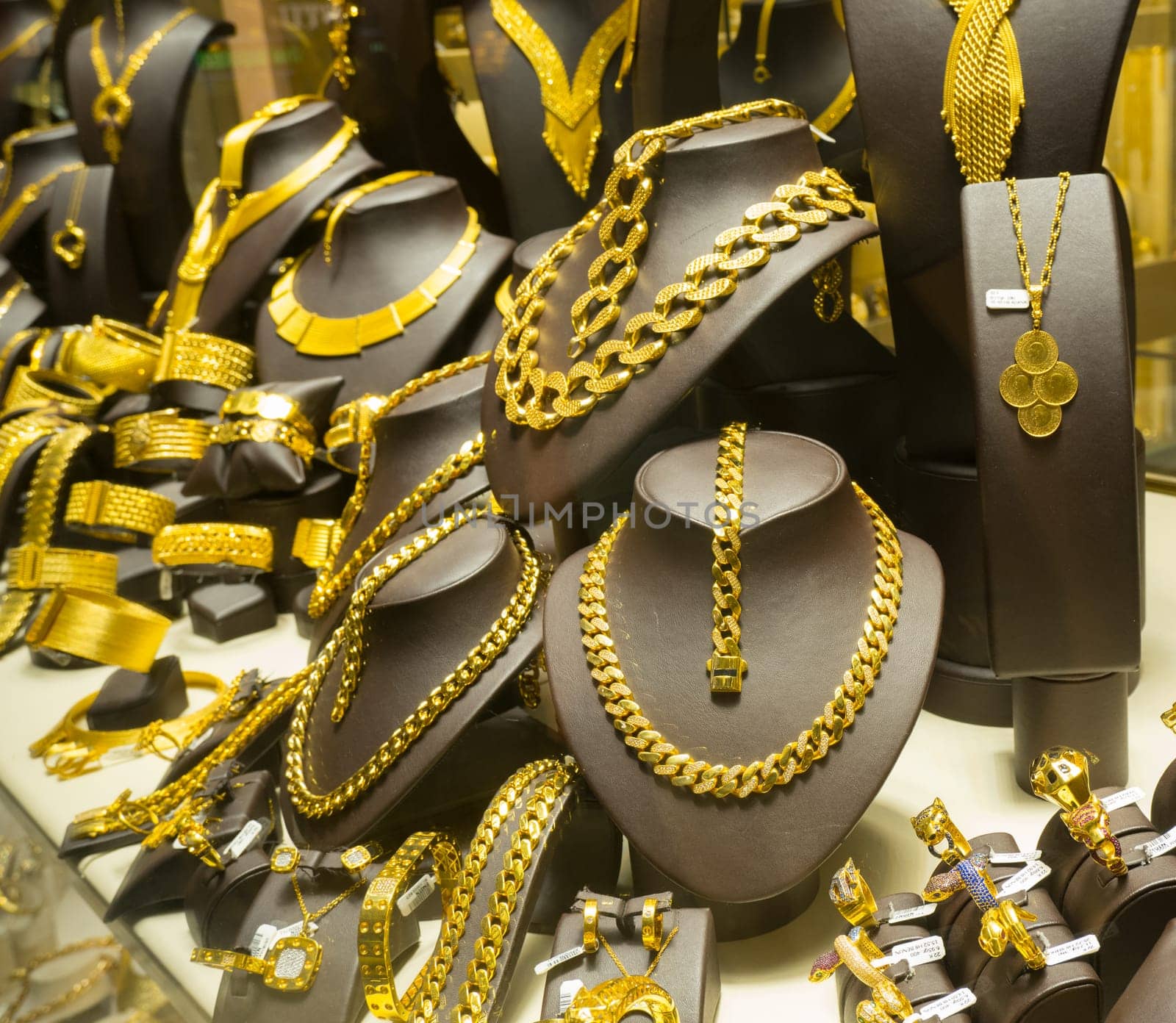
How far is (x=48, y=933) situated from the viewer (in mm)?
924

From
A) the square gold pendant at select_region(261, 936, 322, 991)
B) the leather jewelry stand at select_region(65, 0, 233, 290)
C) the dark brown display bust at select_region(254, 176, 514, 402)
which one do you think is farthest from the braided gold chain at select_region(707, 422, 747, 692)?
the leather jewelry stand at select_region(65, 0, 233, 290)

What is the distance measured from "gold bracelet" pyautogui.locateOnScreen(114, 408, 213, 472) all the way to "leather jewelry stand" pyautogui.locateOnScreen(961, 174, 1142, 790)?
1.01 m

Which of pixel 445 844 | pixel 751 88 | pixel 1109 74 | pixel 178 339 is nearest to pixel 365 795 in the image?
pixel 445 844

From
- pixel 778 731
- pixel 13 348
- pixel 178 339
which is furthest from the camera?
pixel 13 348

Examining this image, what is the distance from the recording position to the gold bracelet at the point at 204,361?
1552mm

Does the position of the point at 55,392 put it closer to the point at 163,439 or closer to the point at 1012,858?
the point at 163,439

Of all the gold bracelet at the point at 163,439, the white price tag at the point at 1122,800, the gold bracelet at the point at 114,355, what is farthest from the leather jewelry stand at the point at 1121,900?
the gold bracelet at the point at 114,355

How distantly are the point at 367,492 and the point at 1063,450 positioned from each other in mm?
725

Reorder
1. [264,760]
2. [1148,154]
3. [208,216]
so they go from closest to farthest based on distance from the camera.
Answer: [264,760], [1148,154], [208,216]

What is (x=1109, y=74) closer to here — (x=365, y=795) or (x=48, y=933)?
(x=365, y=795)

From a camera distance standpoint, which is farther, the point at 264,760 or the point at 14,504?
the point at 14,504

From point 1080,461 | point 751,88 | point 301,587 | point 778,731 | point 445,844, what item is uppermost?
point 751,88

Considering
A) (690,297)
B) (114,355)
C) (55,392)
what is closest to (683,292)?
(690,297)

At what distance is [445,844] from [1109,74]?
0.76 m
